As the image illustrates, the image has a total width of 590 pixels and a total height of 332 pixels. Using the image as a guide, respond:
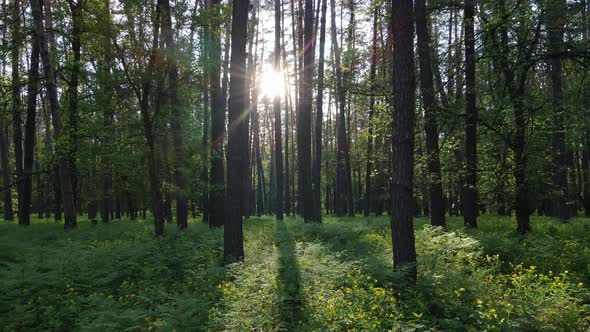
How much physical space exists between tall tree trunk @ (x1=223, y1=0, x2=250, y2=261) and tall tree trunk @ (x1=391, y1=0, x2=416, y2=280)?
12.8 feet

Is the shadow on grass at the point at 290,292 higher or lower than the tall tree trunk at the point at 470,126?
lower

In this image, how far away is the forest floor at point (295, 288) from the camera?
4.75 meters

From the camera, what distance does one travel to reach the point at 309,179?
1670 cm

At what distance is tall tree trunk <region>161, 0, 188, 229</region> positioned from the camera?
1092 centimetres

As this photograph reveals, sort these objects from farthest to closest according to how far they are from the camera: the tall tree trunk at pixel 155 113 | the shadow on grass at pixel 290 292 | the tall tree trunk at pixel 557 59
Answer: the tall tree trunk at pixel 155 113 < the tall tree trunk at pixel 557 59 < the shadow on grass at pixel 290 292

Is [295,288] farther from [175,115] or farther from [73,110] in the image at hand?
[73,110]

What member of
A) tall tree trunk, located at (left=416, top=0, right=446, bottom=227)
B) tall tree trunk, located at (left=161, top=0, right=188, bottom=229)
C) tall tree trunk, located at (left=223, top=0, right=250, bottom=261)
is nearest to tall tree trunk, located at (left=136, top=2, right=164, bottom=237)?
tall tree trunk, located at (left=161, top=0, right=188, bottom=229)

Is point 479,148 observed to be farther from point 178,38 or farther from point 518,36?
point 178,38

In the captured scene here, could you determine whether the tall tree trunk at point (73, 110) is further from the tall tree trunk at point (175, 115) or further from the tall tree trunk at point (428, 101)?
the tall tree trunk at point (428, 101)

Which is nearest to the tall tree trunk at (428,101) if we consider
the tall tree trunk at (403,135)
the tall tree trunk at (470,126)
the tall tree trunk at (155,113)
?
the tall tree trunk at (470,126)

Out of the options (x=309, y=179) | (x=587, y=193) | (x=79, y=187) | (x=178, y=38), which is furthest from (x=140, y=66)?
(x=587, y=193)

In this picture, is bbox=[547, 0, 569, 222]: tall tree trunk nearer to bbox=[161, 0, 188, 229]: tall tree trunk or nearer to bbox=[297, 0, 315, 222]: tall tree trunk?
bbox=[297, 0, 315, 222]: tall tree trunk

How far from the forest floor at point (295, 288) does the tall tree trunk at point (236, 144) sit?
0.57 m

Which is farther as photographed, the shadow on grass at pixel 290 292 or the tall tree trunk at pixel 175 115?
the tall tree trunk at pixel 175 115
